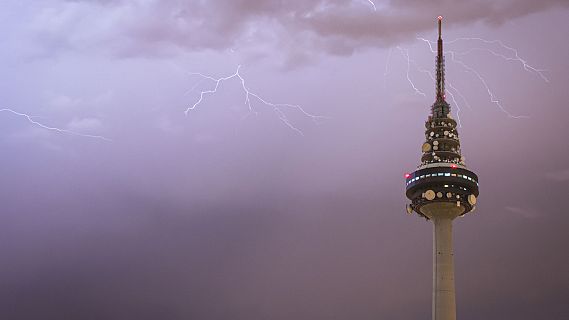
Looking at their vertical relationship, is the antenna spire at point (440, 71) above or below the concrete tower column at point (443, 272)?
above

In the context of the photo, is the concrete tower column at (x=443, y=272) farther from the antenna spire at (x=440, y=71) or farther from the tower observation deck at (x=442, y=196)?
the antenna spire at (x=440, y=71)

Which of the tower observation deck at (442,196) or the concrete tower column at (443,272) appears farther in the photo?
the tower observation deck at (442,196)

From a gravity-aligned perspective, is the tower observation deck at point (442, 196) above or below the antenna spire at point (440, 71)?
below

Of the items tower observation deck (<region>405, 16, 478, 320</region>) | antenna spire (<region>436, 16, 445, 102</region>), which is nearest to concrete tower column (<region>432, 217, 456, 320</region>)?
tower observation deck (<region>405, 16, 478, 320</region>)

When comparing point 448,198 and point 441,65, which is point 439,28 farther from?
point 448,198

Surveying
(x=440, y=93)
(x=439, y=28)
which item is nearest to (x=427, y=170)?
(x=440, y=93)

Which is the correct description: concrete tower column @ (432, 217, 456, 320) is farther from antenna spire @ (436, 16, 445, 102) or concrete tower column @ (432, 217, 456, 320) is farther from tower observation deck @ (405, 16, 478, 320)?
antenna spire @ (436, 16, 445, 102)

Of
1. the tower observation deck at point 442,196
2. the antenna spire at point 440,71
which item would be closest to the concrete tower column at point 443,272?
the tower observation deck at point 442,196
